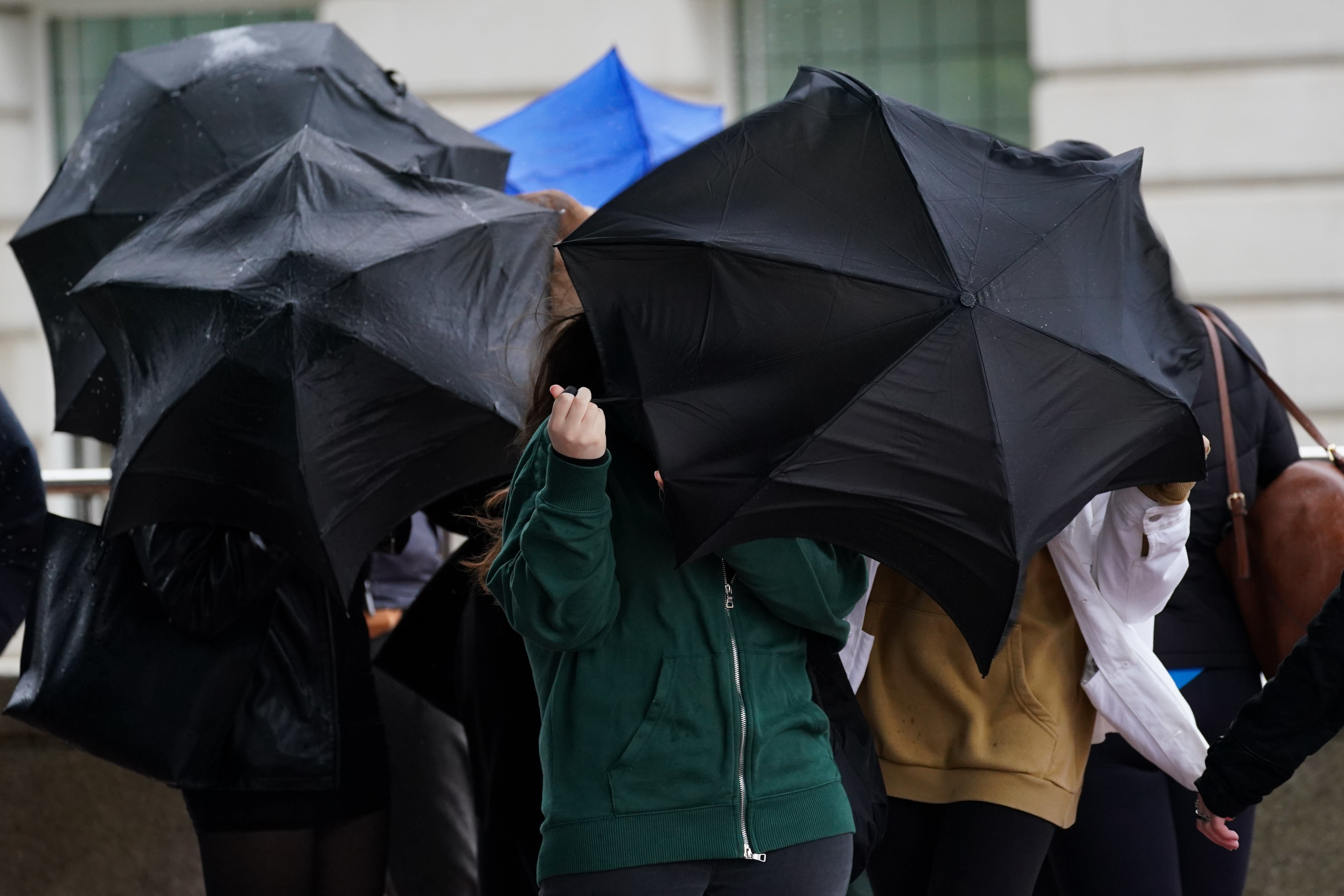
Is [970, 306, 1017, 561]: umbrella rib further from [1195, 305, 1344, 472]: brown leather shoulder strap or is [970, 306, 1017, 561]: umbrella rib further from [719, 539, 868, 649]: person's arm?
[1195, 305, 1344, 472]: brown leather shoulder strap

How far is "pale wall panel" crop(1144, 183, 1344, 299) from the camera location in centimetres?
902

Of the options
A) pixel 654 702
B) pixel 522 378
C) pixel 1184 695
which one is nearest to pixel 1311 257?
pixel 1184 695

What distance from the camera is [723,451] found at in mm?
2469

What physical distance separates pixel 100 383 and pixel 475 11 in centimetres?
615

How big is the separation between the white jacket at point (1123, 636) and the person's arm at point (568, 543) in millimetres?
849

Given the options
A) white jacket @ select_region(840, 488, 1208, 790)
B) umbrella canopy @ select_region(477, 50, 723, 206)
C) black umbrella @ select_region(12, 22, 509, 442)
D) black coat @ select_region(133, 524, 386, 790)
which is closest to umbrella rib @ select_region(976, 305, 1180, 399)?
white jacket @ select_region(840, 488, 1208, 790)

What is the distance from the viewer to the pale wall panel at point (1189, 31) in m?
8.94

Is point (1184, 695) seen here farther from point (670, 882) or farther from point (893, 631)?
point (670, 882)

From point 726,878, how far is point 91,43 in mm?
9093

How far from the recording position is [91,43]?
10156 millimetres

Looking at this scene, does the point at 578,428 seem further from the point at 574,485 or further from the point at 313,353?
the point at 313,353

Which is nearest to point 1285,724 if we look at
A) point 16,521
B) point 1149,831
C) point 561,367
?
point 1149,831

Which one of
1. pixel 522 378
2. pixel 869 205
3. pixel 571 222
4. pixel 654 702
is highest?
pixel 869 205

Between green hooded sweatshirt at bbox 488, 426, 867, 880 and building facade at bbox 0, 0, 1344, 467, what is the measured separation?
7061 millimetres
